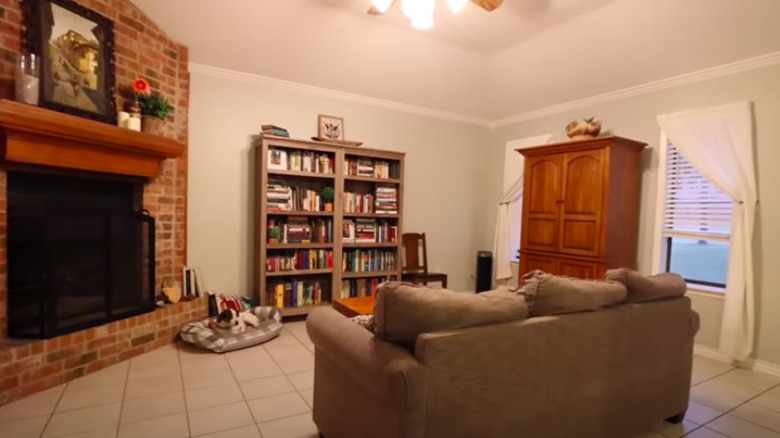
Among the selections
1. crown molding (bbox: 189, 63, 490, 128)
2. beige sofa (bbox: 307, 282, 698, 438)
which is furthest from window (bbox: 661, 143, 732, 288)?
crown molding (bbox: 189, 63, 490, 128)

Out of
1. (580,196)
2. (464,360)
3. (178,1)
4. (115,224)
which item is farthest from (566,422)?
(178,1)

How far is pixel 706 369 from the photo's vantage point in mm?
3104

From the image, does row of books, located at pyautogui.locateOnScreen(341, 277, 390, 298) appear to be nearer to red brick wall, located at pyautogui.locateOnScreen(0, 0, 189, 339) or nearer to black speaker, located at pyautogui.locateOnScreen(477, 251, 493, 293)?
black speaker, located at pyautogui.locateOnScreen(477, 251, 493, 293)

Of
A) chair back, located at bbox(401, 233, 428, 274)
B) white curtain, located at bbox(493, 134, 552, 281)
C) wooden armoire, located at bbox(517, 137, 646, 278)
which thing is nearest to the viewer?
wooden armoire, located at bbox(517, 137, 646, 278)

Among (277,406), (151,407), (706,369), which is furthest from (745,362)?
(151,407)

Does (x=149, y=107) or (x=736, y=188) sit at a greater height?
(x=149, y=107)

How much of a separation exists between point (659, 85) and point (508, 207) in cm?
208

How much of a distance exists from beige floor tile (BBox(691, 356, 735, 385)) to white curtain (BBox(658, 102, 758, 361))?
12 cm

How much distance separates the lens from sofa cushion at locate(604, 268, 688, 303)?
2064 millimetres

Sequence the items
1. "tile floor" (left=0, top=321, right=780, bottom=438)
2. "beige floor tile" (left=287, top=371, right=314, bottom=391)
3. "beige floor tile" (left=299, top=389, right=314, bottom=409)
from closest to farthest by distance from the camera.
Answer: "tile floor" (left=0, top=321, right=780, bottom=438)
"beige floor tile" (left=299, top=389, right=314, bottom=409)
"beige floor tile" (left=287, top=371, right=314, bottom=391)

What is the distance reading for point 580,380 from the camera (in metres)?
1.80

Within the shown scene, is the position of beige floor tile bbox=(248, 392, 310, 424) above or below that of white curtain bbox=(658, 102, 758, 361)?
below

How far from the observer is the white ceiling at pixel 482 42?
10.2ft

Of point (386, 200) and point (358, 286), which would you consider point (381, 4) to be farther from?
point (358, 286)
